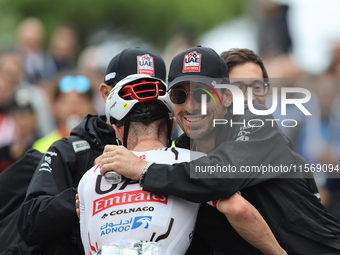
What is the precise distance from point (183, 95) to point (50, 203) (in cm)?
132

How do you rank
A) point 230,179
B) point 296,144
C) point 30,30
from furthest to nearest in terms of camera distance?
point 30,30 < point 296,144 < point 230,179

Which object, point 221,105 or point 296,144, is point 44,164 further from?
point 296,144

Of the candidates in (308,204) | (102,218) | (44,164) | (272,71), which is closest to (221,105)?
(308,204)

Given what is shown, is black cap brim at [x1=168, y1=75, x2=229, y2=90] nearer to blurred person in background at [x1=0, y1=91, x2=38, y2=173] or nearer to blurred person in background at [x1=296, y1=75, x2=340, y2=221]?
blurred person in background at [x1=296, y1=75, x2=340, y2=221]

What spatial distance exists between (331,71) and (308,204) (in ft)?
12.8

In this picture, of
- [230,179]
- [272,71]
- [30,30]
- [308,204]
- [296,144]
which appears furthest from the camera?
[30,30]

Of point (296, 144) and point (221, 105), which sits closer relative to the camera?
point (221, 105)

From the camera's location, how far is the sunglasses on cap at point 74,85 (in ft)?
23.0

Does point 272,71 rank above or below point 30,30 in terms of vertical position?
below

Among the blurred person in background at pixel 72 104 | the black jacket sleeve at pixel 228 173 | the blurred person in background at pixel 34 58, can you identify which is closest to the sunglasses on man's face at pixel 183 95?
the black jacket sleeve at pixel 228 173

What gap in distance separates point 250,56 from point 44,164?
8.03 ft

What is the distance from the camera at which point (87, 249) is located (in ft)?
10.7

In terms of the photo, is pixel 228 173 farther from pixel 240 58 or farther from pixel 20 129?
pixel 20 129

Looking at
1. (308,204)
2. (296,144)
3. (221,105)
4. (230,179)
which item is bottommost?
(296,144)
